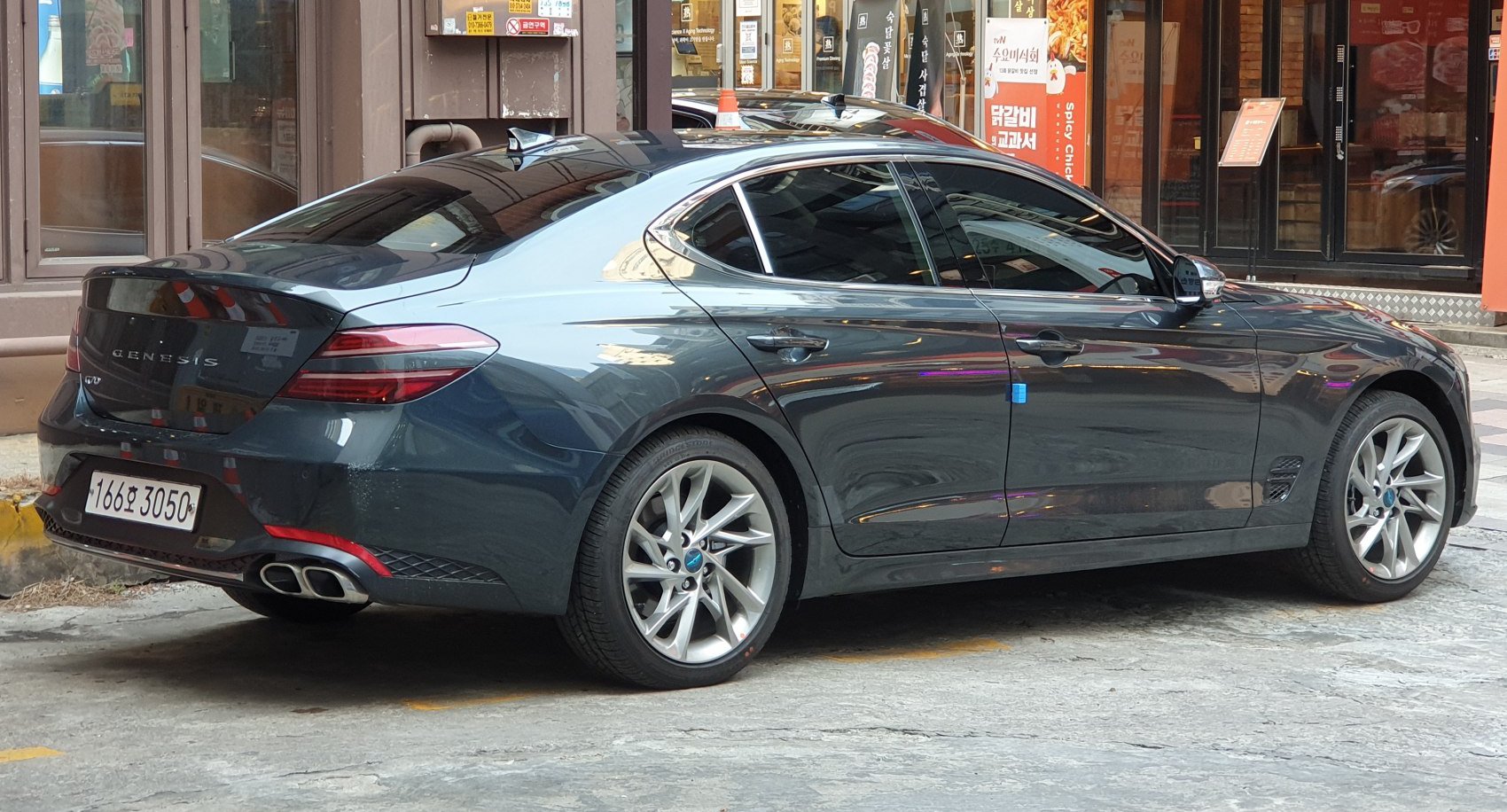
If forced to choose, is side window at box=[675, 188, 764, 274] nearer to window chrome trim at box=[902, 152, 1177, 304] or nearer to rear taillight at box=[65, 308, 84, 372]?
window chrome trim at box=[902, 152, 1177, 304]

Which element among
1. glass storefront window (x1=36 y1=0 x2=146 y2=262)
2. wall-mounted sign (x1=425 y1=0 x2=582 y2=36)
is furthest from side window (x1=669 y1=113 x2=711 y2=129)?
glass storefront window (x1=36 y1=0 x2=146 y2=262)

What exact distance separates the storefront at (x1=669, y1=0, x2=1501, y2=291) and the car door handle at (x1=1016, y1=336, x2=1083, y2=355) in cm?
1027

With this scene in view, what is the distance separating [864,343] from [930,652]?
99cm

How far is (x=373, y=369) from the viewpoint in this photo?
14.4 feet

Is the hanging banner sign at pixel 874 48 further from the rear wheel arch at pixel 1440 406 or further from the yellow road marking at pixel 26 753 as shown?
the yellow road marking at pixel 26 753

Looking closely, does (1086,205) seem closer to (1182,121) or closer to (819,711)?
(819,711)

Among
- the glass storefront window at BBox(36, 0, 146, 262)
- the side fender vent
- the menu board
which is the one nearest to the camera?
the side fender vent

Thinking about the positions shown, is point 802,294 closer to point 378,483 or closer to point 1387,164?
point 378,483

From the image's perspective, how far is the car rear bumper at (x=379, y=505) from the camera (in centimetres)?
438

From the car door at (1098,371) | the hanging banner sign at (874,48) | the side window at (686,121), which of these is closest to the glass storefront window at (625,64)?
the side window at (686,121)

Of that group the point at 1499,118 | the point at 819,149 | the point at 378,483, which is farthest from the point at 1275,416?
the point at 1499,118

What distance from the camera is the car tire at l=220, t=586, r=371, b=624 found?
224 inches

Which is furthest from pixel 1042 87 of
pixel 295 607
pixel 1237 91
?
pixel 295 607

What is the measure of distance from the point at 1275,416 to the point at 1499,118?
831cm
